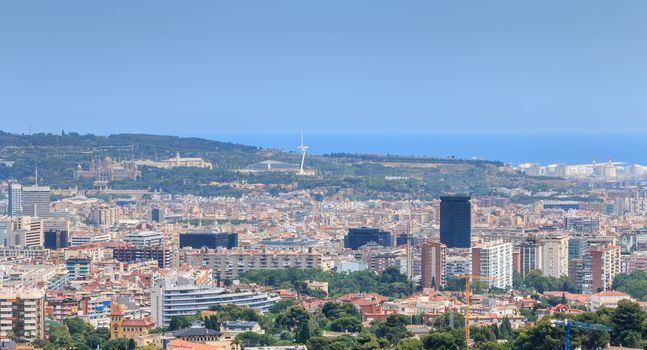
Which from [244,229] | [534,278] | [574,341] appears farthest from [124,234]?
[574,341]

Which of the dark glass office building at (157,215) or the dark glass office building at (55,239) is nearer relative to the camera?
the dark glass office building at (55,239)

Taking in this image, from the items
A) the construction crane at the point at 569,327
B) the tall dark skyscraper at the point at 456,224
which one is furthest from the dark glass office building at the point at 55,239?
the construction crane at the point at 569,327

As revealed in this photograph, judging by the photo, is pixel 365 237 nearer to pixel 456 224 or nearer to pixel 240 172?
pixel 456 224

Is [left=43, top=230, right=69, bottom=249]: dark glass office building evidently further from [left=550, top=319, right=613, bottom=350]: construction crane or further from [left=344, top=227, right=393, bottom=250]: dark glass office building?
[left=550, top=319, right=613, bottom=350]: construction crane

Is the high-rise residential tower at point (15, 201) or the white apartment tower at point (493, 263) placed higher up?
the high-rise residential tower at point (15, 201)

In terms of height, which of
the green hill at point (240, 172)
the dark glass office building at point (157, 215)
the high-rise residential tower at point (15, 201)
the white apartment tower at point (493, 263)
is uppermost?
the green hill at point (240, 172)

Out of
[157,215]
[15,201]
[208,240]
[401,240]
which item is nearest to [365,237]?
[401,240]

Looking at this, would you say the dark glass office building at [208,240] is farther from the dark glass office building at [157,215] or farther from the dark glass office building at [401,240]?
the dark glass office building at [157,215]
